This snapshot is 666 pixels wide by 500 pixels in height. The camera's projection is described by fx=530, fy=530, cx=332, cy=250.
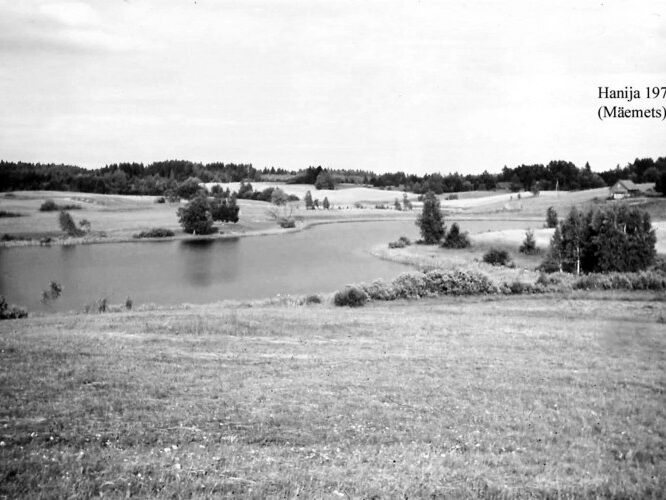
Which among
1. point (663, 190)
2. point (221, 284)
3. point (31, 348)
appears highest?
point (663, 190)

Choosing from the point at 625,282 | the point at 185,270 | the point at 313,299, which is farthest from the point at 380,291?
the point at 185,270

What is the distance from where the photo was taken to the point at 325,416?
12.9 m

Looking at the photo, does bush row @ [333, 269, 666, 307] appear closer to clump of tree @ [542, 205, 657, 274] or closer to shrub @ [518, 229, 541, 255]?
clump of tree @ [542, 205, 657, 274]

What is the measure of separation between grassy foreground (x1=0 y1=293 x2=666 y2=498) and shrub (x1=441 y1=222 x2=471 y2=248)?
66.8m

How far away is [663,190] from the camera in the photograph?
118 m

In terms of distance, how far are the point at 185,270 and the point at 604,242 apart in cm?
5354

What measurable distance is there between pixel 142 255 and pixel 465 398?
261 ft

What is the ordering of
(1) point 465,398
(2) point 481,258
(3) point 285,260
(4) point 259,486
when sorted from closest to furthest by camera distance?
(4) point 259,486
(1) point 465,398
(2) point 481,258
(3) point 285,260

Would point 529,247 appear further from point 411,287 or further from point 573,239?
point 411,287

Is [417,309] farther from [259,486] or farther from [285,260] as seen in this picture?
[285,260]

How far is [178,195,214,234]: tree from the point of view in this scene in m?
114

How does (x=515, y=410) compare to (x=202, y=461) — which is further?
(x=515, y=410)

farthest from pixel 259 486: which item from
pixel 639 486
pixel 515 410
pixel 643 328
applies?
pixel 643 328

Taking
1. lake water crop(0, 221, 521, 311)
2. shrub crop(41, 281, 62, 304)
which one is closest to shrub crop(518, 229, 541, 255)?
lake water crop(0, 221, 521, 311)
